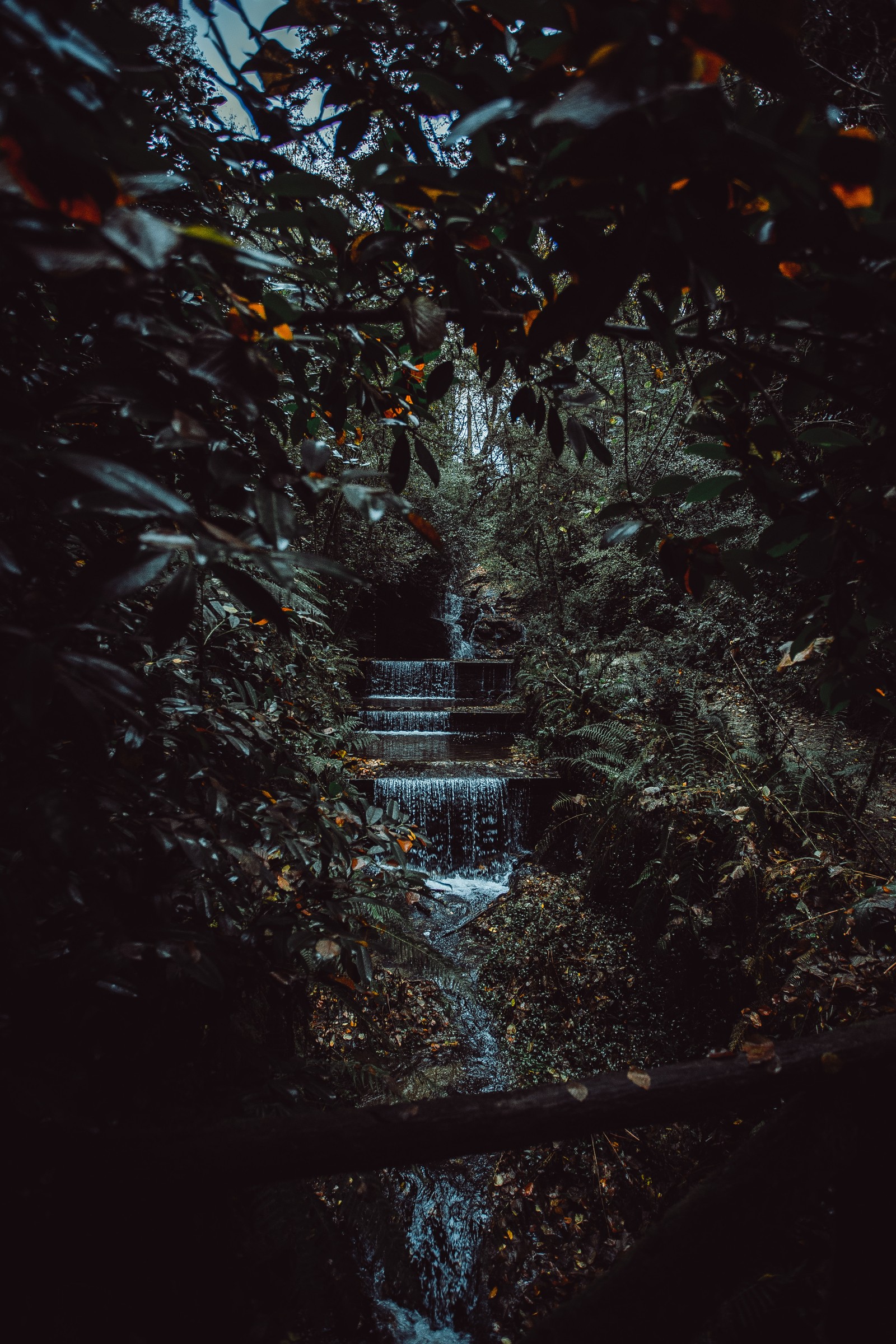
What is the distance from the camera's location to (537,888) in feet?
16.0

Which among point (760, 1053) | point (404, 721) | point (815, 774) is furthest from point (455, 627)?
point (760, 1053)

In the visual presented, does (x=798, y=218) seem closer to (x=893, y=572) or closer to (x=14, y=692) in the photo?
(x=893, y=572)

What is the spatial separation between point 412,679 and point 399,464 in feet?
32.0

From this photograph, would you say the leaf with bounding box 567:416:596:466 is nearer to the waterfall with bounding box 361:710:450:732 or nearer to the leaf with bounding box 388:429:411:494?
the leaf with bounding box 388:429:411:494

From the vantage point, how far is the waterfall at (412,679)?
1060 centimetres

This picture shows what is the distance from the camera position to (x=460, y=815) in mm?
6238

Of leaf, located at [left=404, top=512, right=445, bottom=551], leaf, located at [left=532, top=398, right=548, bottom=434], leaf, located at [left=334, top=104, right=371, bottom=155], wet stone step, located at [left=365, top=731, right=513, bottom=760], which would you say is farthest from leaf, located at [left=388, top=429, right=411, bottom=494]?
wet stone step, located at [left=365, top=731, right=513, bottom=760]

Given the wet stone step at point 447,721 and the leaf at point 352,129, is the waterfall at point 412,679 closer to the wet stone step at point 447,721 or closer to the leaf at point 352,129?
the wet stone step at point 447,721

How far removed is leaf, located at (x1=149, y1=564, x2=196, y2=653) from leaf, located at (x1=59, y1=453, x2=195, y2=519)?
0.08 meters

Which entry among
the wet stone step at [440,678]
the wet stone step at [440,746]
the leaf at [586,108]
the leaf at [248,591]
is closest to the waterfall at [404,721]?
the wet stone step at [440,746]

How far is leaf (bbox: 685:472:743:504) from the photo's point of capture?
1.02m

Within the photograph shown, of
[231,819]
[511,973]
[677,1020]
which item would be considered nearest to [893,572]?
[231,819]

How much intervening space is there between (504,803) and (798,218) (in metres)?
6.07

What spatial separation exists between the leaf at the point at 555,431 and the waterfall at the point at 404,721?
7.77 meters
